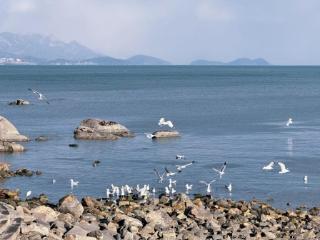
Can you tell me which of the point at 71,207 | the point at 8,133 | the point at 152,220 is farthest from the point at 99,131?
the point at 152,220

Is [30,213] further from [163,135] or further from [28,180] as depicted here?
[163,135]

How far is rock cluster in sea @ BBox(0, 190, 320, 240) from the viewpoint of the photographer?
2301cm

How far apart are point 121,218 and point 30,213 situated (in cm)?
392

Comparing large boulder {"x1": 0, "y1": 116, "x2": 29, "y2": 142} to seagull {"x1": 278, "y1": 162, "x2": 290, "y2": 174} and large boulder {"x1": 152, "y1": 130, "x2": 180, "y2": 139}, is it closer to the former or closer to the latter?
large boulder {"x1": 152, "y1": 130, "x2": 180, "y2": 139}

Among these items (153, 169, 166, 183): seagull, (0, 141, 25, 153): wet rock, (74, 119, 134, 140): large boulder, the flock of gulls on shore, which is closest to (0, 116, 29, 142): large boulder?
(0, 141, 25, 153): wet rock

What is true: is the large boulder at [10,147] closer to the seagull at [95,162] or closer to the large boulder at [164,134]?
the seagull at [95,162]

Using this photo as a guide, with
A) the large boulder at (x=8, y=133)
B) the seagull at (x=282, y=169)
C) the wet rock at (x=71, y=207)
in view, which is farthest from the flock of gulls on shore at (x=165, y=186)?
the large boulder at (x=8, y=133)

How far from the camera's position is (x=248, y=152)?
2290 inches

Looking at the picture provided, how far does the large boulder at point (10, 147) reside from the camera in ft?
186

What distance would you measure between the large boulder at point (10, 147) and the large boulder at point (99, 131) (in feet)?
28.4

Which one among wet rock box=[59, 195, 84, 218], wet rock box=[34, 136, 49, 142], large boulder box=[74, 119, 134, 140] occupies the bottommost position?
wet rock box=[34, 136, 49, 142]

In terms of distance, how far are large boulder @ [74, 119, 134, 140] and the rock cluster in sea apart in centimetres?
2893

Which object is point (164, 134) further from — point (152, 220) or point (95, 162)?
point (152, 220)

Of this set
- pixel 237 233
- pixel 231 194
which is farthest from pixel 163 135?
pixel 237 233
